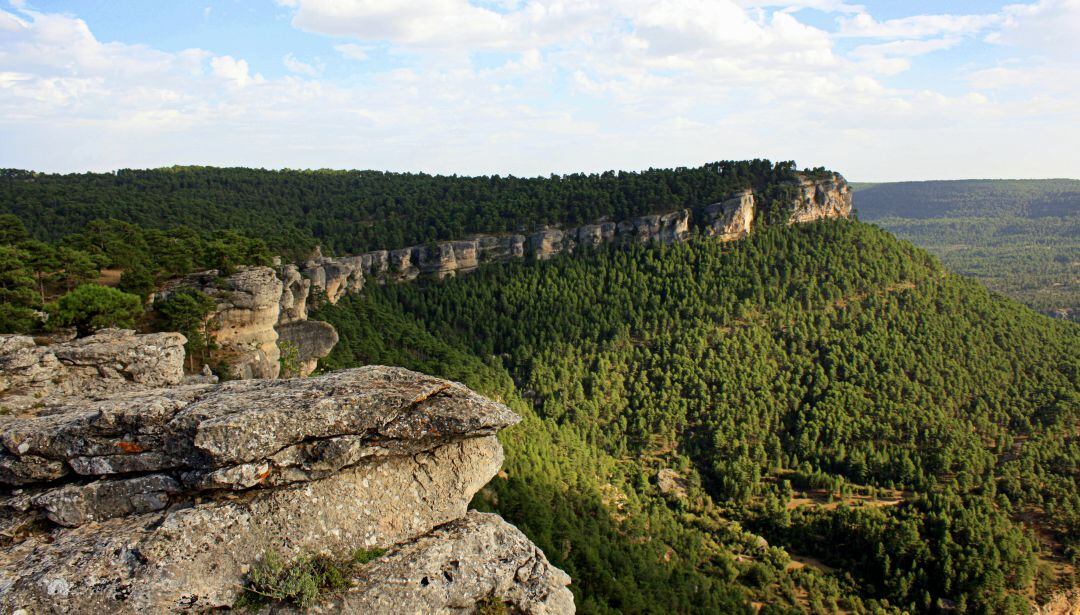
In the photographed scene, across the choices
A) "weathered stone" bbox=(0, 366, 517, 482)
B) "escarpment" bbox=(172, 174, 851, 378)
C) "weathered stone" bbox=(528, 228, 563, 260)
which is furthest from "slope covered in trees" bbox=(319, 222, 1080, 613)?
"weathered stone" bbox=(0, 366, 517, 482)

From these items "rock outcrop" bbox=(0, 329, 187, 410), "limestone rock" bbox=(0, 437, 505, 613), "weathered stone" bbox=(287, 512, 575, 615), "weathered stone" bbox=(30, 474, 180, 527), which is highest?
"rock outcrop" bbox=(0, 329, 187, 410)

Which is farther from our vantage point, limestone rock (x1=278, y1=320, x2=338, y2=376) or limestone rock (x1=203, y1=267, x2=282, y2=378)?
limestone rock (x1=278, y1=320, x2=338, y2=376)

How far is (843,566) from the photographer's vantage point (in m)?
52.2

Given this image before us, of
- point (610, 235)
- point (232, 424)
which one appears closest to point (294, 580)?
point (232, 424)

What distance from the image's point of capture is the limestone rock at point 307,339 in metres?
45.2

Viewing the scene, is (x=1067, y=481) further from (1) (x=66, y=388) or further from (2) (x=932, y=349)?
(1) (x=66, y=388)

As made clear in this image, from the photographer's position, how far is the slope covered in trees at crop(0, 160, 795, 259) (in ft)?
240

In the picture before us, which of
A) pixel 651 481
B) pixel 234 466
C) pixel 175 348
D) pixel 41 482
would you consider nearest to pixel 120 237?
pixel 175 348

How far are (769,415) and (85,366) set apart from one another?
62.2m

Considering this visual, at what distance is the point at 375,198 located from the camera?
10131 centimetres

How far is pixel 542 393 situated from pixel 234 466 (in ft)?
187

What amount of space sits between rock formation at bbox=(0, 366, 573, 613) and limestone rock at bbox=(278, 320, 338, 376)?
3100 centimetres

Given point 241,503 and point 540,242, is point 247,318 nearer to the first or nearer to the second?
point 241,503

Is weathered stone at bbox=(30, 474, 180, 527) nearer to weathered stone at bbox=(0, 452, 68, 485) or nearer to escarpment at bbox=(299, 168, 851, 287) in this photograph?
weathered stone at bbox=(0, 452, 68, 485)
